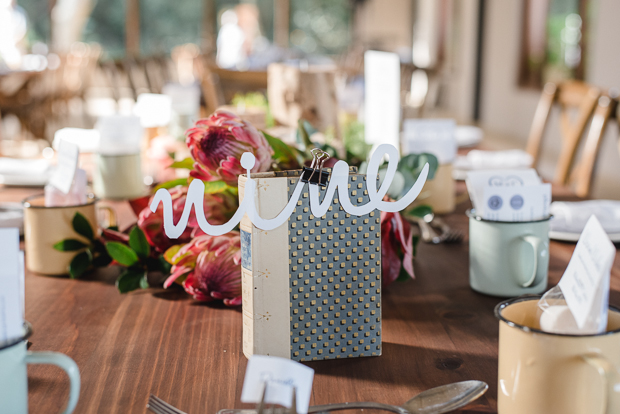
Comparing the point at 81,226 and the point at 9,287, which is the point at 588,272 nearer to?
the point at 9,287

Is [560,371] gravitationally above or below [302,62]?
below

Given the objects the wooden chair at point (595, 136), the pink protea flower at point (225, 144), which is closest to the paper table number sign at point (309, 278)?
the pink protea flower at point (225, 144)

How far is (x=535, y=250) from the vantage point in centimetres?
70

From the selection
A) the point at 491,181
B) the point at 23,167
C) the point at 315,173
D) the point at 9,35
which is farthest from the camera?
the point at 9,35

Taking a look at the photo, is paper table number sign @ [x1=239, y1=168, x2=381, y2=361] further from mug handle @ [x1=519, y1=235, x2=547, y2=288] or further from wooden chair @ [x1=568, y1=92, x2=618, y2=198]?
wooden chair @ [x1=568, y1=92, x2=618, y2=198]

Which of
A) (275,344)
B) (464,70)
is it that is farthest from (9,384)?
(464,70)

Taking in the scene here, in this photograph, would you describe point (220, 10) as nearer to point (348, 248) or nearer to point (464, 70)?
point (464, 70)

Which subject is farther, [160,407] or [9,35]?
[9,35]

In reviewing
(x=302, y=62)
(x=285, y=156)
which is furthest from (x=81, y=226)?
(x=302, y=62)

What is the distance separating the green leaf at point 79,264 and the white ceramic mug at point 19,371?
0.38m

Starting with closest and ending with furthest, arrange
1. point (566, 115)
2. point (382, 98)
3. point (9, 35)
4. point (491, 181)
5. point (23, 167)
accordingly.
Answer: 1. point (491, 181)
2. point (382, 98)
3. point (23, 167)
4. point (566, 115)
5. point (9, 35)

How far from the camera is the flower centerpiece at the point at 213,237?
0.64 m

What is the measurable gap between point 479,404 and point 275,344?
18cm

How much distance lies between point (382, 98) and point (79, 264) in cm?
66
